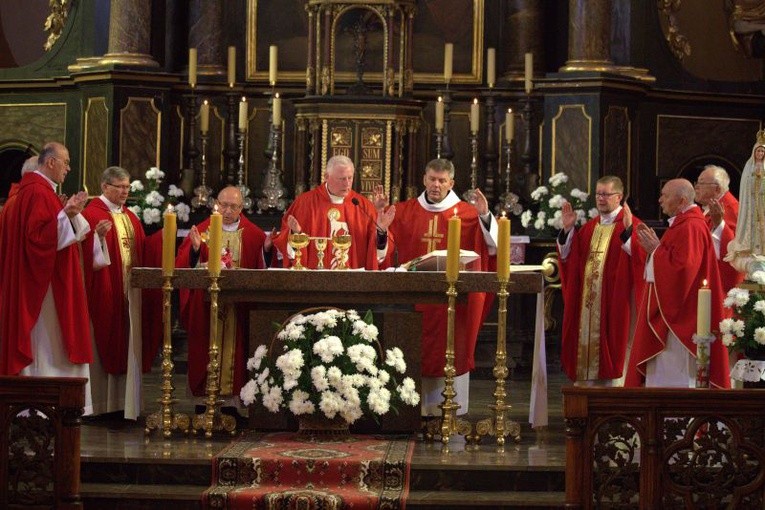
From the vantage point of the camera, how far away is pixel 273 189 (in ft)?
45.7

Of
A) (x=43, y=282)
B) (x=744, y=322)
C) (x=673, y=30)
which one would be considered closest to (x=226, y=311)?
(x=43, y=282)

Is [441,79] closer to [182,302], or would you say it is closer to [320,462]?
[182,302]

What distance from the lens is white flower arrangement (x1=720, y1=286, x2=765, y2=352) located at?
8.43 metres

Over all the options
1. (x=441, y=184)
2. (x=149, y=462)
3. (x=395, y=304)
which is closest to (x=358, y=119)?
(x=441, y=184)

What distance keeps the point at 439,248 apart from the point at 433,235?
3.9 inches

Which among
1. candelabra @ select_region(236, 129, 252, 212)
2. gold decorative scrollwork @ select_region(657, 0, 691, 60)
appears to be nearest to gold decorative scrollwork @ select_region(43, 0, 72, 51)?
candelabra @ select_region(236, 129, 252, 212)

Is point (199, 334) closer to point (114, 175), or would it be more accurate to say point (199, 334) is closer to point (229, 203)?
point (229, 203)

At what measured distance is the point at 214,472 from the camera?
850 cm

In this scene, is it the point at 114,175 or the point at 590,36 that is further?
the point at 590,36

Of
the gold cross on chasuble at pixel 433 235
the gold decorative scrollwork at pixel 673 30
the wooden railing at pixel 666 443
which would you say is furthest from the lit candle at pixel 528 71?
the wooden railing at pixel 666 443

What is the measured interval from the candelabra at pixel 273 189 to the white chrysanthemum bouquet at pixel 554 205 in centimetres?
222

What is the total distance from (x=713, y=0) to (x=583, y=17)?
6.47ft

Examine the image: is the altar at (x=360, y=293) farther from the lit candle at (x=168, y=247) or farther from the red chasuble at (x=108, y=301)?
the red chasuble at (x=108, y=301)

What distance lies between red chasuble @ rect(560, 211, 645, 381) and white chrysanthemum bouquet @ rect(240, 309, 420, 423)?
2059mm
